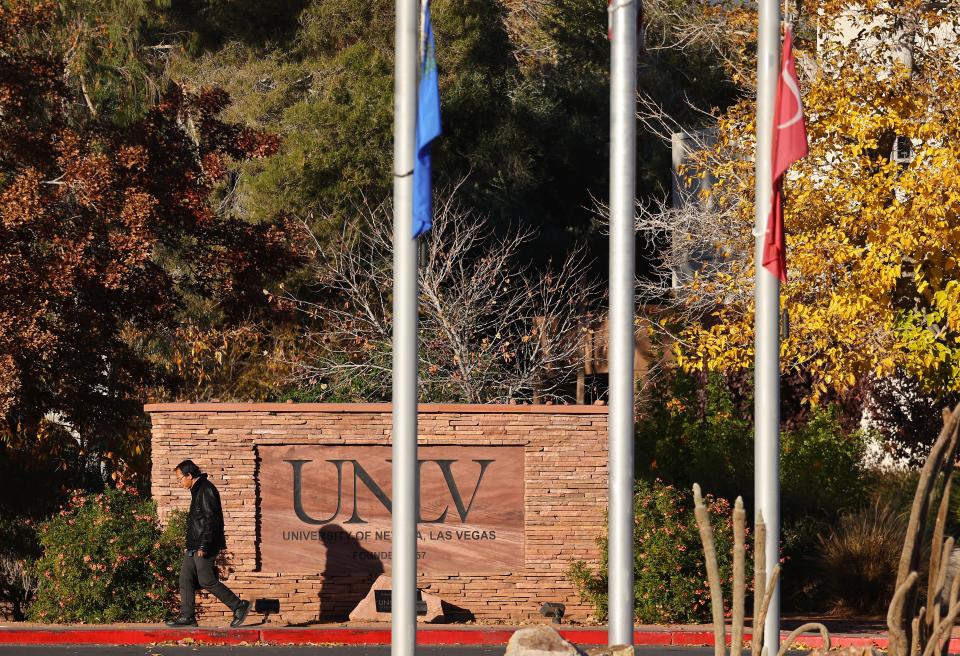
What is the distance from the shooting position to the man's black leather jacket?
1439 centimetres

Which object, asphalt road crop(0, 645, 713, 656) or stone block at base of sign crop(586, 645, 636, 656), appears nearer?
stone block at base of sign crop(586, 645, 636, 656)

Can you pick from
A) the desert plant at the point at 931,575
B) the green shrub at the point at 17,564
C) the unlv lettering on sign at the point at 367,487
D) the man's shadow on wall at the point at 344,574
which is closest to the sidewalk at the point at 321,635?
the man's shadow on wall at the point at 344,574

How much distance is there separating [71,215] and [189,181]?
4.98 feet

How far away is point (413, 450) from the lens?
8.22 metres

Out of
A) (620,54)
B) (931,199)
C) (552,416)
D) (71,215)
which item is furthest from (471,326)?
(620,54)

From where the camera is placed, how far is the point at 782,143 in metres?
8.71

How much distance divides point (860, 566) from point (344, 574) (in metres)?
6.32

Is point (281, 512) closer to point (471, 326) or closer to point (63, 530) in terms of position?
point (63, 530)

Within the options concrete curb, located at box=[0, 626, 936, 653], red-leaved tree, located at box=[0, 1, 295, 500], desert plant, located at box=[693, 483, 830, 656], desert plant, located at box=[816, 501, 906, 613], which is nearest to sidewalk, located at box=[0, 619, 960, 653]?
concrete curb, located at box=[0, 626, 936, 653]

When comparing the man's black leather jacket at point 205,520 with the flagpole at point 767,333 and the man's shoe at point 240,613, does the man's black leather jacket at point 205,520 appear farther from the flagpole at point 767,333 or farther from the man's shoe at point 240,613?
the flagpole at point 767,333

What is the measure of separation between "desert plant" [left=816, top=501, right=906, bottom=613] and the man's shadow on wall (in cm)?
563

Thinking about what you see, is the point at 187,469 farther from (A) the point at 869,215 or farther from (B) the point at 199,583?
(A) the point at 869,215

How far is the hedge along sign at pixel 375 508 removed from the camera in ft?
51.2

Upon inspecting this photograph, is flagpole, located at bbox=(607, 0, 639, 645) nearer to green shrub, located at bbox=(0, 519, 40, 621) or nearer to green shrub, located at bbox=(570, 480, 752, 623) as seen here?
green shrub, located at bbox=(570, 480, 752, 623)
